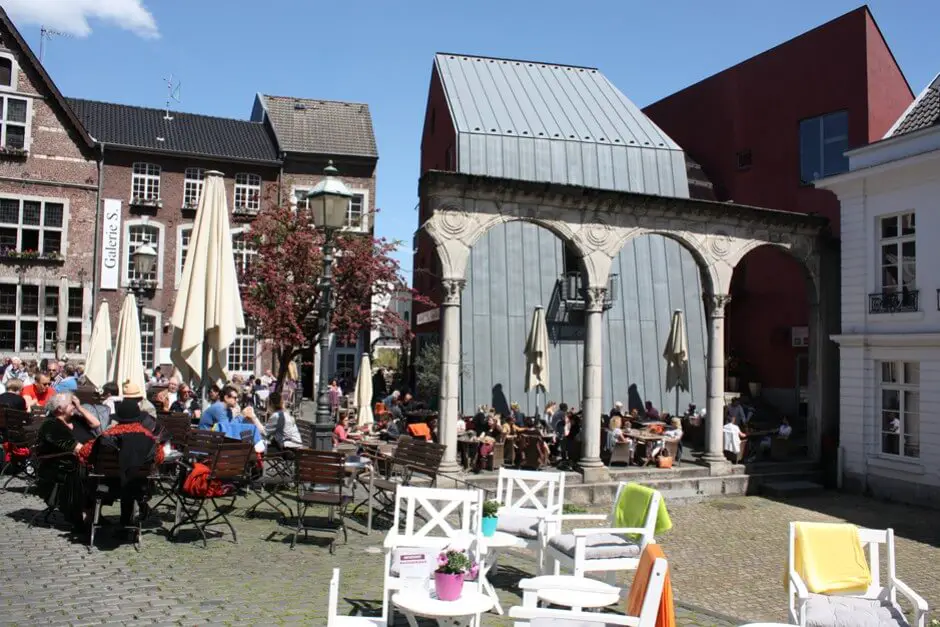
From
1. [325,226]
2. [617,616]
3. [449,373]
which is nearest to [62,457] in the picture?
[325,226]

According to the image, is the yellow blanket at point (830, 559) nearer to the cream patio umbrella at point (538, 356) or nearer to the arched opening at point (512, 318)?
the cream patio umbrella at point (538, 356)

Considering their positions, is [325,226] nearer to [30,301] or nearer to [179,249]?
[179,249]

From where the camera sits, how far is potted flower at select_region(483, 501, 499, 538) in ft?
24.1

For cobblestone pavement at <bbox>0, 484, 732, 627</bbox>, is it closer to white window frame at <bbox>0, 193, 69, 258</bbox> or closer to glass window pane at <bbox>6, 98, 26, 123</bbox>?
white window frame at <bbox>0, 193, 69, 258</bbox>

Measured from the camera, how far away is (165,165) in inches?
1214

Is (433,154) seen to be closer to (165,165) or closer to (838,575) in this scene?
(165,165)

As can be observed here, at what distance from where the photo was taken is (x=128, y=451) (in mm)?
7379

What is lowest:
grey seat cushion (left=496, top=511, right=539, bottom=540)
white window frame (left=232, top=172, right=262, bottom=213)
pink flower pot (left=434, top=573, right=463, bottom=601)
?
grey seat cushion (left=496, top=511, right=539, bottom=540)

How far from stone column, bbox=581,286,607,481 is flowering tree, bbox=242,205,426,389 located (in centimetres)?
1072

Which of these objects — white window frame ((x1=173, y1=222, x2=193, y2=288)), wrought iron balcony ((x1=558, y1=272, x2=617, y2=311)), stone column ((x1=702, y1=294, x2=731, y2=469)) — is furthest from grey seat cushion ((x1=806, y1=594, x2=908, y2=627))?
white window frame ((x1=173, y1=222, x2=193, y2=288))

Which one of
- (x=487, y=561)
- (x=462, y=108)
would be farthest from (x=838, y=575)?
(x=462, y=108)

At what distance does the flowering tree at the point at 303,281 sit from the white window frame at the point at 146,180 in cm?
737

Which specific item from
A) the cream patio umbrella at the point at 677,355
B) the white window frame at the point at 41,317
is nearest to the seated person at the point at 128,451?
the cream patio umbrella at the point at 677,355

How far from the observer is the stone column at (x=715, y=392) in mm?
15375
